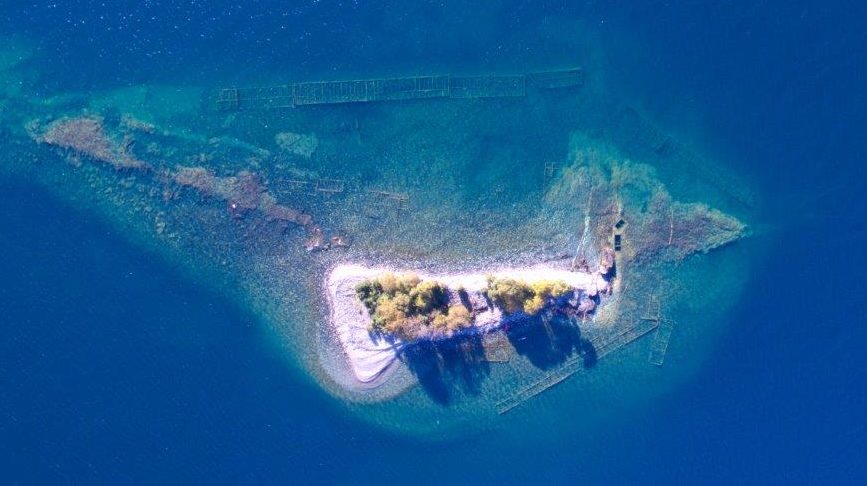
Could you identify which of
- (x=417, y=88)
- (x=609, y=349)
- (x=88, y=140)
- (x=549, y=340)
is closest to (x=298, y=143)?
(x=417, y=88)

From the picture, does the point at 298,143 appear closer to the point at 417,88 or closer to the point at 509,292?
the point at 417,88

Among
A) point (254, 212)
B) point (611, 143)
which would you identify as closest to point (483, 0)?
point (611, 143)

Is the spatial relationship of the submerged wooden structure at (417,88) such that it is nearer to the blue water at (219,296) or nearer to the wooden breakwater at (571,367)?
the blue water at (219,296)

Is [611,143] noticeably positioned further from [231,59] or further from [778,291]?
[231,59]

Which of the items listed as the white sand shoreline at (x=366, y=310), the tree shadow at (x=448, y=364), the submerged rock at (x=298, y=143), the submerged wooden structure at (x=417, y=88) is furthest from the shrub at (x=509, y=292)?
the submerged rock at (x=298, y=143)

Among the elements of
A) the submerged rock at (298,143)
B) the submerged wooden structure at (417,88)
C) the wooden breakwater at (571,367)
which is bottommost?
the wooden breakwater at (571,367)

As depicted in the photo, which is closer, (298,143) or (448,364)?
(298,143)

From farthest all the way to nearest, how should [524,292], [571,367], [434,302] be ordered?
1. [571,367]
2. [434,302]
3. [524,292]

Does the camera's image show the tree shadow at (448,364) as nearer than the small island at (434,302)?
No
